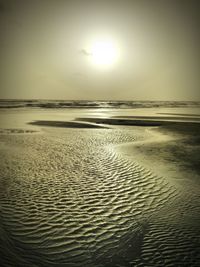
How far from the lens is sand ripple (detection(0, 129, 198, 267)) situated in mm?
4020

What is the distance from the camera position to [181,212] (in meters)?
5.50

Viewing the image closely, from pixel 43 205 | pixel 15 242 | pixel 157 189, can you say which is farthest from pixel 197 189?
pixel 15 242

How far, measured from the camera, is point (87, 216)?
5281mm

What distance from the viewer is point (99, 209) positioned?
18.4 ft

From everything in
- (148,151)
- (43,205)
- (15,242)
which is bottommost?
(15,242)

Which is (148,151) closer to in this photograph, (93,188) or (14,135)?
(93,188)

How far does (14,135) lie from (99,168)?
26.2ft

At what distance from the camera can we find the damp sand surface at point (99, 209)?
404cm

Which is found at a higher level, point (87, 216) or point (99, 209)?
point (99, 209)

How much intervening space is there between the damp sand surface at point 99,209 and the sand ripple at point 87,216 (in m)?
0.02

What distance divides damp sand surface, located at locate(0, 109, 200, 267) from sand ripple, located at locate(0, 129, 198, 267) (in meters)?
0.02

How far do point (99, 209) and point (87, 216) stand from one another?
0.40 metres

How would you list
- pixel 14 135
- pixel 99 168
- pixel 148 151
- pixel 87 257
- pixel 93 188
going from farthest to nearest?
pixel 14 135, pixel 148 151, pixel 99 168, pixel 93 188, pixel 87 257

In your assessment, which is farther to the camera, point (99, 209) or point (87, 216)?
point (99, 209)
